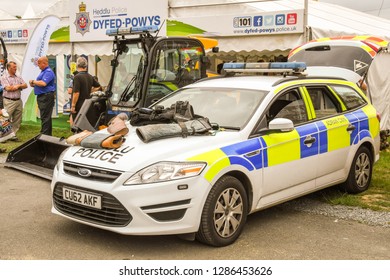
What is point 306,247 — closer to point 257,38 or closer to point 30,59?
point 257,38

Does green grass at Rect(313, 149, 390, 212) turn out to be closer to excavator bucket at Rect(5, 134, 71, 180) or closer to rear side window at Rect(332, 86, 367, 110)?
rear side window at Rect(332, 86, 367, 110)

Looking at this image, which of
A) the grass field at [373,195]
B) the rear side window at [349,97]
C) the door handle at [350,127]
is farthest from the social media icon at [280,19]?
the door handle at [350,127]

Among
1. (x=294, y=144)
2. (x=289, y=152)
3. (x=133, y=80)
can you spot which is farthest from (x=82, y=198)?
(x=133, y=80)

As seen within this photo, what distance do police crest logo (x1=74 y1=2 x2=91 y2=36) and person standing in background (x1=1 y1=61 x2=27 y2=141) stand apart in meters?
2.39

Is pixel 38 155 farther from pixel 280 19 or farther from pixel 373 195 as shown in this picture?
pixel 280 19

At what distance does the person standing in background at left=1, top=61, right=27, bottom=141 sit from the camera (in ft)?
38.4

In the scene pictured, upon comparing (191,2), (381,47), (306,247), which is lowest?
(306,247)

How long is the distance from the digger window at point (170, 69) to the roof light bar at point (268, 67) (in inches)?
82.4

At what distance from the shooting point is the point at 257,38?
10.9 meters

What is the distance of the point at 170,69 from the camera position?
8.57 m

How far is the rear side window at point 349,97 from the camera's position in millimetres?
6414

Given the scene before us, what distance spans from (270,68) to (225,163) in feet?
6.73
